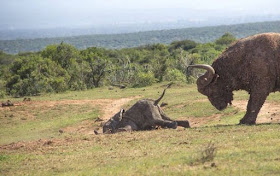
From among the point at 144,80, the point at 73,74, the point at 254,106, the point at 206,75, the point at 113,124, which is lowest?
the point at 73,74

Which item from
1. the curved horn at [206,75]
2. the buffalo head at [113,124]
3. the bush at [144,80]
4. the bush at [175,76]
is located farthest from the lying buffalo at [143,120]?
the bush at [175,76]

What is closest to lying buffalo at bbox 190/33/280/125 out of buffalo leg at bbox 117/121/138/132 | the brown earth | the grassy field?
the grassy field

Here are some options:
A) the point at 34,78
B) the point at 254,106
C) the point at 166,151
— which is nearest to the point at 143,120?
the point at 254,106

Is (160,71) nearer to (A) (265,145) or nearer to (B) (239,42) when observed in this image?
(B) (239,42)

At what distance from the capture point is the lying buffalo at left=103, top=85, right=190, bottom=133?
1570 cm

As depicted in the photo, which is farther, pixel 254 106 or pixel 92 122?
pixel 92 122

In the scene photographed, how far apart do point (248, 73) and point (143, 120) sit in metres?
4.06

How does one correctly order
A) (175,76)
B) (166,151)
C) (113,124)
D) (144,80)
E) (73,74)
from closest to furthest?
(166,151)
(113,124)
(144,80)
(175,76)
(73,74)

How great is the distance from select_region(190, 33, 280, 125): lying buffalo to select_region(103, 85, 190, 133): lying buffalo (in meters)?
1.69

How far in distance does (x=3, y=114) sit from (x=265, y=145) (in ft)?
60.3

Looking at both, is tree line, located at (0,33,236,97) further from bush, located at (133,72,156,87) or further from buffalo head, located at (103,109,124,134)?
buffalo head, located at (103,109,124,134)

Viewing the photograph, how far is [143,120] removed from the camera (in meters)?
15.9

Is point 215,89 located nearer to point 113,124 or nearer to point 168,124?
point 168,124

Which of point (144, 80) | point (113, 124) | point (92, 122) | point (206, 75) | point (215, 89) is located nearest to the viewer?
point (206, 75)
